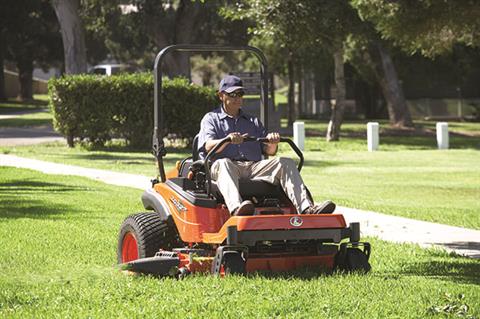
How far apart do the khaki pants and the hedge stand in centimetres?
1868

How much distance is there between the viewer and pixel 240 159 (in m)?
9.38

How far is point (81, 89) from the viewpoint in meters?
27.4

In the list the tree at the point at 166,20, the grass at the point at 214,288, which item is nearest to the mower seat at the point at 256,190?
the grass at the point at 214,288

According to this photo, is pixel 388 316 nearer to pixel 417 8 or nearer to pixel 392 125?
pixel 417 8

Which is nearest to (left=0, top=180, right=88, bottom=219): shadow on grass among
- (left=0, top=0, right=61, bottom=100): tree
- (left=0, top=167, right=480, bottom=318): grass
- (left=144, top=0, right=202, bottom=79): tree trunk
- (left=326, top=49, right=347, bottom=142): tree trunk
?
(left=0, top=167, right=480, bottom=318): grass

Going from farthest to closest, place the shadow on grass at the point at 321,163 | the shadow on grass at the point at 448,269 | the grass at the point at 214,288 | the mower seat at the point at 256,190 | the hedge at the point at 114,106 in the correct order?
1. the hedge at the point at 114,106
2. the shadow on grass at the point at 321,163
3. the shadow on grass at the point at 448,269
4. the mower seat at the point at 256,190
5. the grass at the point at 214,288

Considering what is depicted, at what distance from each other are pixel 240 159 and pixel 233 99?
53cm

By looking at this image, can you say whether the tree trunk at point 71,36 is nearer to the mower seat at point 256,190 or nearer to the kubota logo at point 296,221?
the mower seat at point 256,190

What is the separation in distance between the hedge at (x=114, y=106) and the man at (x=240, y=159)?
18.2 m

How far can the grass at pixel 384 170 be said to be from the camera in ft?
53.5

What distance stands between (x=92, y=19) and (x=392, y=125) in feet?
43.6

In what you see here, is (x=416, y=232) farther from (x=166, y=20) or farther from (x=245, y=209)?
(x=166, y=20)

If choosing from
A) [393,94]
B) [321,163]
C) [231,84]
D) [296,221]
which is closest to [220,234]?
[296,221]

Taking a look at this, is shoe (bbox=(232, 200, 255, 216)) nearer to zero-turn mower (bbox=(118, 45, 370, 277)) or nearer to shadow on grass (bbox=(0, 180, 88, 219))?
zero-turn mower (bbox=(118, 45, 370, 277))
